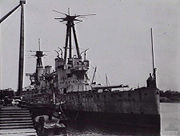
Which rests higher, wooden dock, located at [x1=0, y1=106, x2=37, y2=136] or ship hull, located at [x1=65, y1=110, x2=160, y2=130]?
wooden dock, located at [x1=0, y1=106, x2=37, y2=136]

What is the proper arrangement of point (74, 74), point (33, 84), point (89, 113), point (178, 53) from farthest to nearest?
point (33, 84)
point (74, 74)
point (89, 113)
point (178, 53)

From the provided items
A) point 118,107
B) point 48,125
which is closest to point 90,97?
point 118,107

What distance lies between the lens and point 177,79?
973cm

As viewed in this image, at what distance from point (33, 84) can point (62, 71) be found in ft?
41.0

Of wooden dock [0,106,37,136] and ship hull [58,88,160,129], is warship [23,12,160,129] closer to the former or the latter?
ship hull [58,88,160,129]

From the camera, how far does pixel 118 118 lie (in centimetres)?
1958

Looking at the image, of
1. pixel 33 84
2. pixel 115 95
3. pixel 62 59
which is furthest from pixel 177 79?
pixel 33 84

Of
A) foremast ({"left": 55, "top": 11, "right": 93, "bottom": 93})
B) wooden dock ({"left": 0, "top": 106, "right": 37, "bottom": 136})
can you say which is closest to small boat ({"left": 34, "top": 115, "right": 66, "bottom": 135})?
wooden dock ({"left": 0, "top": 106, "right": 37, "bottom": 136})

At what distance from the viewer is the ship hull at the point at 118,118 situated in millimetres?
16859

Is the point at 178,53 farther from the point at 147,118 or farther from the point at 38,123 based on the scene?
the point at 147,118

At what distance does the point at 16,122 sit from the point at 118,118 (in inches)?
421

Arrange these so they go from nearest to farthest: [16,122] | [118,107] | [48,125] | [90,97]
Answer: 1. [16,122]
2. [48,125]
3. [118,107]
4. [90,97]

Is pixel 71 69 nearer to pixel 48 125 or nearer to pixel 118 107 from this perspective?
pixel 118 107

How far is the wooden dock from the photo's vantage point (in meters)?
9.04
